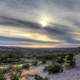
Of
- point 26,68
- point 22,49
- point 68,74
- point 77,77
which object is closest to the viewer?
point 77,77

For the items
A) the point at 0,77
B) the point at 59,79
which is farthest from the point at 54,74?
the point at 0,77

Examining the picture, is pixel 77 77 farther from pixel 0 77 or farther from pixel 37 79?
pixel 0 77

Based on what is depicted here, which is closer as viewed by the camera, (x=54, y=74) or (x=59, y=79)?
(x=59, y=79)

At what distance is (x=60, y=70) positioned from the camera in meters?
32.3

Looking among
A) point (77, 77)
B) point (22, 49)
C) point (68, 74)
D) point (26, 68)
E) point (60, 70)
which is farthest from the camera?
point (22, 49)

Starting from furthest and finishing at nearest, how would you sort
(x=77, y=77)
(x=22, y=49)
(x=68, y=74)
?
(x=22, y=49), (x=68, y=74), (x=77, y=77)

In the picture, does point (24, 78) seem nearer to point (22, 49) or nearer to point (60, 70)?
point (60, 70)

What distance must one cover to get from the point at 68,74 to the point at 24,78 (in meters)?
5.86

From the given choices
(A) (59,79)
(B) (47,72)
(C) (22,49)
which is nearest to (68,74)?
(A) (59,79)

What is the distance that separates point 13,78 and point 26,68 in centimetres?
1308

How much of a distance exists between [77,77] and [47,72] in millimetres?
6661

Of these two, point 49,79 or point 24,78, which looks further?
point 24,78

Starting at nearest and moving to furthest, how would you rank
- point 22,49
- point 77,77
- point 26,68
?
point 77,77 < point 26,68 < point 22,49

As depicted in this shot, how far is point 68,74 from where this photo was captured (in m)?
29.6
